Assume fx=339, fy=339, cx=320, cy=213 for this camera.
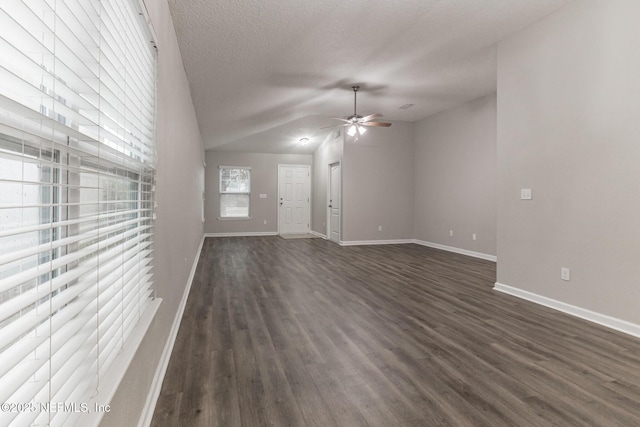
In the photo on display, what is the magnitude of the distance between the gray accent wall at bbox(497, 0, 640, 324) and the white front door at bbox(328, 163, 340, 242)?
4.56 meters

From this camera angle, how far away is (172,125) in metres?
2.62

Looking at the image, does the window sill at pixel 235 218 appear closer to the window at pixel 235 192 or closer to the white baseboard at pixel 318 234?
the window at pixel 235 192

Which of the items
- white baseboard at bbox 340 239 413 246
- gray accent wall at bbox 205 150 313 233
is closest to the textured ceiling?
white baseboard at bbox 340 239 413 246

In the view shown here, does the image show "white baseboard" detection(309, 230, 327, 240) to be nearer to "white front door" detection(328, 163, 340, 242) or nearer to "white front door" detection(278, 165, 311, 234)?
"white front door" detection(278, 165, 311, 234)

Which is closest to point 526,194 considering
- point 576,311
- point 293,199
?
point 576,311

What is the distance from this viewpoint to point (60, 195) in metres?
0.93

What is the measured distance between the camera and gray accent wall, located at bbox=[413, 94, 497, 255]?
6.08 metres

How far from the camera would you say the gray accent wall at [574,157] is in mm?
2809

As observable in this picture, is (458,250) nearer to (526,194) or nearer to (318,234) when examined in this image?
(526,194)

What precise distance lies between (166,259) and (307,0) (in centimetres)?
237

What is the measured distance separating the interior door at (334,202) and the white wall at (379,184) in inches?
17.1

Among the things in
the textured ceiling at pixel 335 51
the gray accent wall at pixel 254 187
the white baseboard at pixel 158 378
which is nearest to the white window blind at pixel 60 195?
the white baseboard at pixel 158 378

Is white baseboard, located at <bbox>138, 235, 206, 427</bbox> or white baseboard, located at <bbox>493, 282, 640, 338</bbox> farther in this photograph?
white baseboard, located at <bbox>493, 282, 640, 338</bbox>

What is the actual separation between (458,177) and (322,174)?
3.88 m
